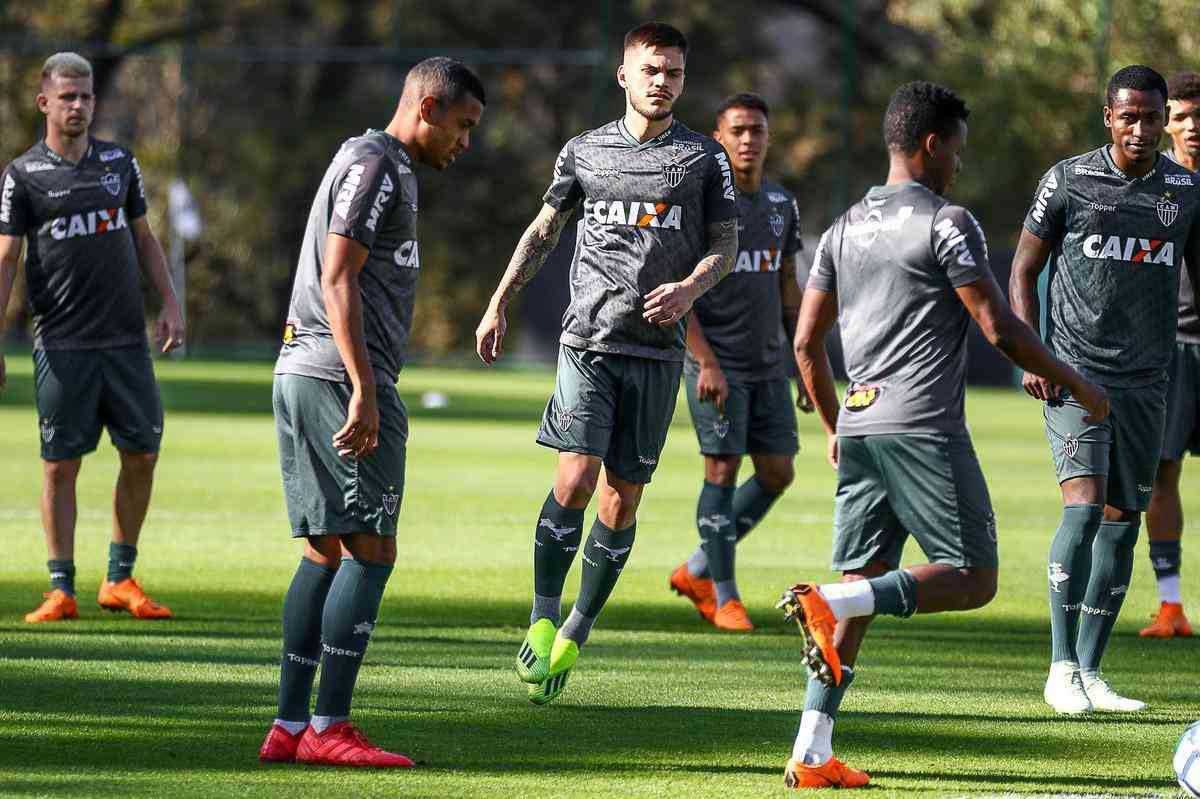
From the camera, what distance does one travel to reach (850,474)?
6.27m

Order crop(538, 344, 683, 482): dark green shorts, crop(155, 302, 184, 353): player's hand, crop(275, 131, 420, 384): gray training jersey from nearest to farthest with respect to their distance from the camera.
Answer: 1. crop(275, 131, 420, 384): gray training jersey
2. crop(538, 344, 683, 482): dark green shorts
3. crop(155, 302, 184, 353): player's hand

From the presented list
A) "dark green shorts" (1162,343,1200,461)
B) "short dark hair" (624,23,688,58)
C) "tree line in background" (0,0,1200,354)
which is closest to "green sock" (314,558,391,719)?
"short dark hair" (624,23,688,58)

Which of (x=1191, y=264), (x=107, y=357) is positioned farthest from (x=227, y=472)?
(x=1191, y=264)

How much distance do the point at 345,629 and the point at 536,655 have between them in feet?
4.05

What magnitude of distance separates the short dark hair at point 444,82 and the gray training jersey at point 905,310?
1.18 m

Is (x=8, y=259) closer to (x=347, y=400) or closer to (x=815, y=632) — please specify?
(x=347, y=400)

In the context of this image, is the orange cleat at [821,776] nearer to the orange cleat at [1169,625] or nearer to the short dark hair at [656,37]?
the short dark hair at [656,37]

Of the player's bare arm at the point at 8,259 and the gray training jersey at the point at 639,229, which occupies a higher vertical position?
the gray training jersey at the point at 639,229

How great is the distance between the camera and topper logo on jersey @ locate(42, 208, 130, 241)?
362 inches

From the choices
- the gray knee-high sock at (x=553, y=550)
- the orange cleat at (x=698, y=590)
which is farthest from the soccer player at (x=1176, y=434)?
the gray knee-high sock at (x=553, y=550)

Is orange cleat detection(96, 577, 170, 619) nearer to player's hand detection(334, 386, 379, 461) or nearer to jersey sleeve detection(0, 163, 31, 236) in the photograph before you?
jersey sleeve detection(0, 163, 31, 236)

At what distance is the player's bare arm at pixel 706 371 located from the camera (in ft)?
30.0

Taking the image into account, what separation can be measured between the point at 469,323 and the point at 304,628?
3896 cm

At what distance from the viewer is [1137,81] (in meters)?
7.38
